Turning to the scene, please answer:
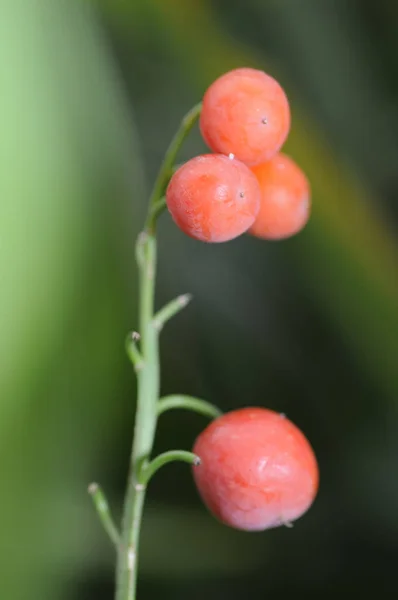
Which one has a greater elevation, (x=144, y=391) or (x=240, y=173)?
(x=240, y=173)

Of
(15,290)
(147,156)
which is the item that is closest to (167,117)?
(147,156)

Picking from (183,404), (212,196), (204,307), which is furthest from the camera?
(204,307)


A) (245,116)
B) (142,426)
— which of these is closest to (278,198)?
(245,116)

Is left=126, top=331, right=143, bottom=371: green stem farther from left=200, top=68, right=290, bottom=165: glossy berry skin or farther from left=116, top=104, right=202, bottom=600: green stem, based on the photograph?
left=200, top=68, right=290, bottom=165: glossy berry skin

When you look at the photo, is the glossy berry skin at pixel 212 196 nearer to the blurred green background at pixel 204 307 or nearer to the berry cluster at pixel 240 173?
the berry cluster at pixel 240 173

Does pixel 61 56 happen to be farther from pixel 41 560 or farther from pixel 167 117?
pixel 41 560

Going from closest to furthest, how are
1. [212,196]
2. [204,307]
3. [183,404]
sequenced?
1. [212,196]
2. [183,404]
3. [204,307]

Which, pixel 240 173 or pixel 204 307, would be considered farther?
pixel 204 307

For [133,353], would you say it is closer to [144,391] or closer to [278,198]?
[144,391]
